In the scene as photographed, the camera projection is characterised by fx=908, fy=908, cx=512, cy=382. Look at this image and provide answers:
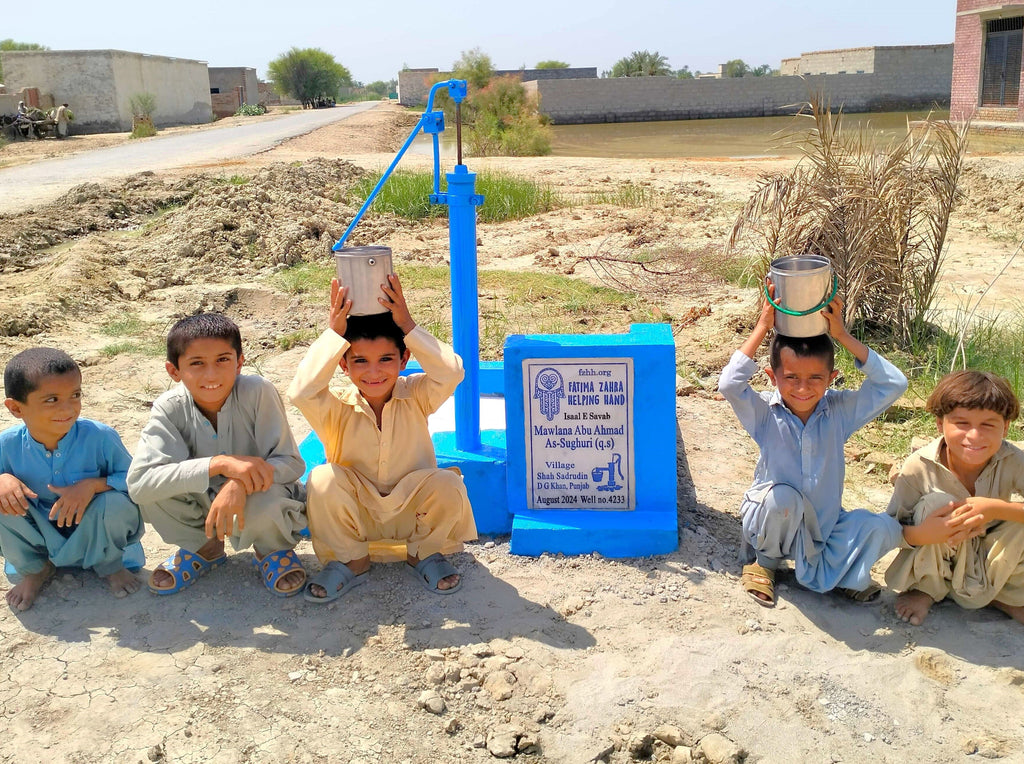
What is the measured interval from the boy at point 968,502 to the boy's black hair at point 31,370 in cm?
273

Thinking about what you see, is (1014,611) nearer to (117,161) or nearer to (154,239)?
(154,239)

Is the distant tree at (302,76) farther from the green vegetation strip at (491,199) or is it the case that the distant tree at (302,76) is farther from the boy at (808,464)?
the boy at (808,464)

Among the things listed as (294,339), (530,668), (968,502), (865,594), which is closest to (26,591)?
(530,668)

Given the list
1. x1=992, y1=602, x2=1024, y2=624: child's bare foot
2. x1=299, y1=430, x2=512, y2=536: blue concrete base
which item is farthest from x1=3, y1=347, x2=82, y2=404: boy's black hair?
x1=992, y1=602, x2=1024, y2=624: child's bare foot

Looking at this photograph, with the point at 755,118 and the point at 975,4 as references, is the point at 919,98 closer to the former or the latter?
the point at 755,118

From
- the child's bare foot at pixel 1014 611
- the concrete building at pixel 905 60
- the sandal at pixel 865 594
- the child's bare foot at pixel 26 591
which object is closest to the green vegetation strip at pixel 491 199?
the child's bare foot at pixel 26 591

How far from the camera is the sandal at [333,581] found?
303 centimetres

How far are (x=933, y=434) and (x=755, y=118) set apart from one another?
137 ft

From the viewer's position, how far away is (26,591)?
9.97 ft

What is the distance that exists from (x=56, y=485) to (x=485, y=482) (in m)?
1.48

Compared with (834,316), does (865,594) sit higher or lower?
lower

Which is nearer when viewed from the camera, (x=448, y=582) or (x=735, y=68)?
(x=448, y=582)

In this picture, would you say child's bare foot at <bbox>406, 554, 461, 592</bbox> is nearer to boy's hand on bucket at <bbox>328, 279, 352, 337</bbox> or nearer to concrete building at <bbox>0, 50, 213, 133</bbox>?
boy's hand on bucket at <bbox>328, 279, 352, 337</bbox>

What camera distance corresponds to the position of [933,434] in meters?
4.41
